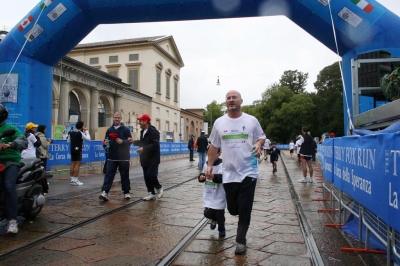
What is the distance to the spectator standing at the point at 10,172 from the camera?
167 inches

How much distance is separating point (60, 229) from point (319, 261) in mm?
3247

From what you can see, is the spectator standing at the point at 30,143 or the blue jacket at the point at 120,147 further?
the spectator standing at the point at 30,143

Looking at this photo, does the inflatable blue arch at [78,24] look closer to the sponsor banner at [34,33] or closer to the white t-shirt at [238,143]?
the sponsor banner at [34,33]

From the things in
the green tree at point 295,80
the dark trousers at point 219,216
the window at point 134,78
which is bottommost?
the dark trousers at point 219,216

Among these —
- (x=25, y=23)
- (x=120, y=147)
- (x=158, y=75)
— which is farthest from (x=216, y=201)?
(x=158, y=75)

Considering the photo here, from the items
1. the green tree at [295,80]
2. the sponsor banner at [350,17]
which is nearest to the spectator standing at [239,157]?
the sponsor banner at [350,17]

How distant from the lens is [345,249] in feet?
12.2

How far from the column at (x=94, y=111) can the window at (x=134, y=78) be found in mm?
13818

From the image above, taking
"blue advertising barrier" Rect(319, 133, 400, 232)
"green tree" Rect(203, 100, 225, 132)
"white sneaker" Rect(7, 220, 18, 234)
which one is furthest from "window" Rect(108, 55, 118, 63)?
"green tree" Rect(203, 100, 225, 132)

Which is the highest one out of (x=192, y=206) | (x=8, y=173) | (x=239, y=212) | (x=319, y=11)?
(x=319, y=11)

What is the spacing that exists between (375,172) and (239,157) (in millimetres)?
1301

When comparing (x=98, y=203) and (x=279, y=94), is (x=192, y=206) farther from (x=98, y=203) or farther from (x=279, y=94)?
(x=279, y=94)

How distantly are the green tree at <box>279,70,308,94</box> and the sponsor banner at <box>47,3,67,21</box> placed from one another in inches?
2671

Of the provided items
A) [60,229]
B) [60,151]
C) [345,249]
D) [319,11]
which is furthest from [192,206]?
[60,151]
